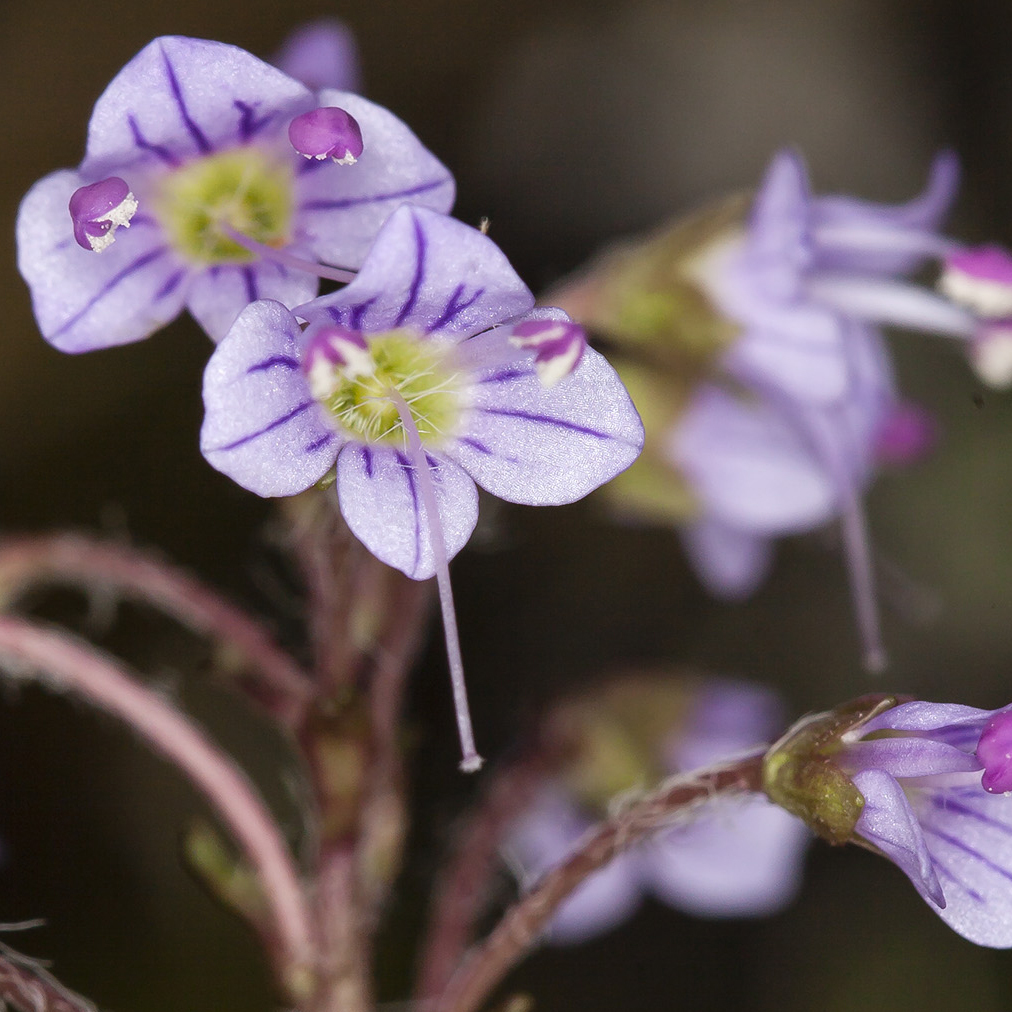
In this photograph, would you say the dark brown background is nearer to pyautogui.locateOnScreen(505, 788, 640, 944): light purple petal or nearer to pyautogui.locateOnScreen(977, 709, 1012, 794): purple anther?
pyautogui.locateOnScreen(505, 788, 640, 944): light purple petal

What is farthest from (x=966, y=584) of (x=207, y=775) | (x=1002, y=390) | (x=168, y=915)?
(x=207, y=775)

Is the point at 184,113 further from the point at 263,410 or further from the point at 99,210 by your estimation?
the point at 263,410

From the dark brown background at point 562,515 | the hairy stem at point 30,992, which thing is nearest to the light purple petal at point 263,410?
the hairy stem at point 30,992

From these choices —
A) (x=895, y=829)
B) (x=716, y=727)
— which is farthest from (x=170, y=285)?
(x=716, y=727)

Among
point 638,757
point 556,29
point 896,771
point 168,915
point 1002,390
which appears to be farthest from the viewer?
point 556,29

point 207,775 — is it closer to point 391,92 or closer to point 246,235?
point 246,235

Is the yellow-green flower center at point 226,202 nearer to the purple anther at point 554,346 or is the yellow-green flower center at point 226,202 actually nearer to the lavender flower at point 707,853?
the purple anther at point 554,346
